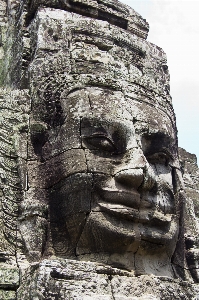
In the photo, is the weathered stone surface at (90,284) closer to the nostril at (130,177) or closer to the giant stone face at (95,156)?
the giant stone face at (95,156)

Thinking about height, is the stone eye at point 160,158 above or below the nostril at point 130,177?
above

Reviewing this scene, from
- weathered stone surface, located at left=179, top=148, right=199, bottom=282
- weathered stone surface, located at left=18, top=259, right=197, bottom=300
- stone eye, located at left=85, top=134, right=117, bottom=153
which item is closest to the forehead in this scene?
stone eye, located at left=85, top=134, right=117, bottom=153

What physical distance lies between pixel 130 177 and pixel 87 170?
1.28 ft

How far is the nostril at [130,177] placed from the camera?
15.9 feet

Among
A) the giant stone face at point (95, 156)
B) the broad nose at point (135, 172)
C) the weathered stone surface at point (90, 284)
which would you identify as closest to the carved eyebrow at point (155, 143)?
the giant stone face at point (95, 156)

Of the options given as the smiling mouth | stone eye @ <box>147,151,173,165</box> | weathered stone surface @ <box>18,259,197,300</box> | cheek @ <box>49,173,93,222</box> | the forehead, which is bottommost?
weathered stone surface @ <box>18,259,197,300</box>

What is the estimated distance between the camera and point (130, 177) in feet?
15.9

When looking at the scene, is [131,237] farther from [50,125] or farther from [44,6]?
[44,6]

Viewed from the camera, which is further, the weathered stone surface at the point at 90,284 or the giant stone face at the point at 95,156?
the giant stone face at the point at 95,156

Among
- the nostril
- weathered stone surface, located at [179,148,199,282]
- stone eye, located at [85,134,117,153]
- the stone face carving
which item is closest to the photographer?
the stone face carving

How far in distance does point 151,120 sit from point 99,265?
1.66 metres

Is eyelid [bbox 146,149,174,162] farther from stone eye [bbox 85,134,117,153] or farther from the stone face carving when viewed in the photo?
stone eye [bbox 85,134,117,153]

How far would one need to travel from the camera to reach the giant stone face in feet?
15.5

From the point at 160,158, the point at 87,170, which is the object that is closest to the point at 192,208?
the point at 160,158
